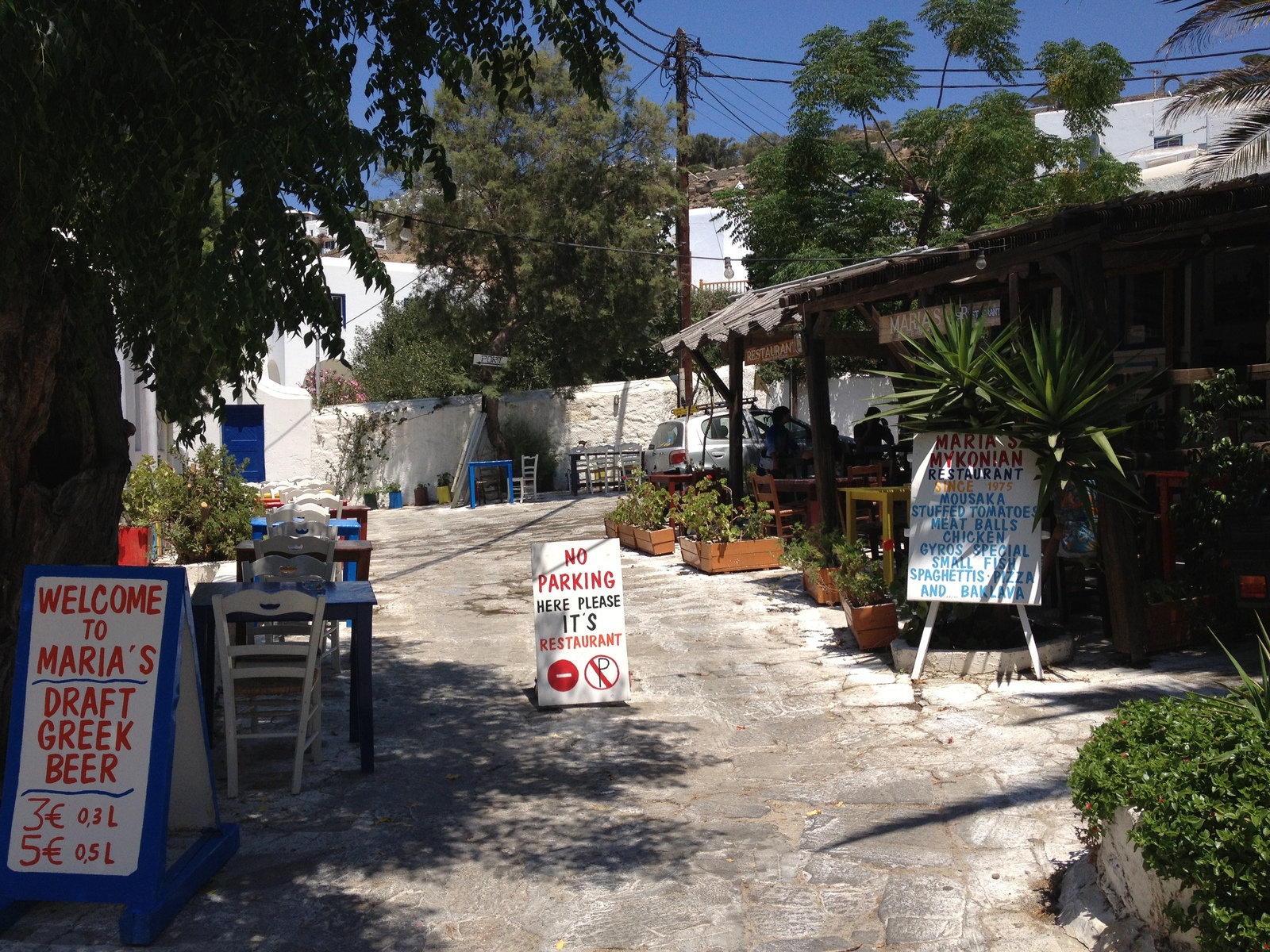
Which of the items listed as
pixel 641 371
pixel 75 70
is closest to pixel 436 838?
pixel 75 70

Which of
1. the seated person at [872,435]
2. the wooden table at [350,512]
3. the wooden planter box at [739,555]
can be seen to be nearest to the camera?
the wooden table at [350,512]

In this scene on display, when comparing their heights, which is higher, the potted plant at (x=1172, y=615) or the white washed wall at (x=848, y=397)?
the white washed wall at (x=848, y=397)

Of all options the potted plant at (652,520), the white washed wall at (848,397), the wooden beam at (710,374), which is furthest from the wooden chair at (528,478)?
the wooden beam at (710,374)

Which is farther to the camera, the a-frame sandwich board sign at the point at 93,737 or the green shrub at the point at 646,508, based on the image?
the green shrub at the point at 646,508

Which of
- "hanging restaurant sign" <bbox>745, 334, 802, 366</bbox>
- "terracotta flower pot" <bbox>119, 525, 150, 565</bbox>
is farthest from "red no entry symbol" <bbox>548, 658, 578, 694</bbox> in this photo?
"terracotta flower pot" <bbox>119, 525, 150, 565</bbox>

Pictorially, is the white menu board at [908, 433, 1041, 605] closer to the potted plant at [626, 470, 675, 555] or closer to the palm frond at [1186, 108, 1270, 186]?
the potted plant at [626, 470, 675, 555]

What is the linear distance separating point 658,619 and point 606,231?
15.3 metres

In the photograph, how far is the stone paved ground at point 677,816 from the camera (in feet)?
12.9

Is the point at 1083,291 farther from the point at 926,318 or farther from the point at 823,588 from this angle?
the point at 823,588

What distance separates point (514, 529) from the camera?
17.5 meters

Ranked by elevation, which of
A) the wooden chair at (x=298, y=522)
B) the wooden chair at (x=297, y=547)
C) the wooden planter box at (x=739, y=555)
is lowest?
the wooden planter box at (x=739, y=555)

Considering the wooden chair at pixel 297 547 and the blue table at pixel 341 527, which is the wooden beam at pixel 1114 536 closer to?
the wooden chair at pixel 297 547

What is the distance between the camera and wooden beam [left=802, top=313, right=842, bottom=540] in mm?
9797

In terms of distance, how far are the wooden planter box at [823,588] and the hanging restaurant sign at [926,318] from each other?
6.70 ft
